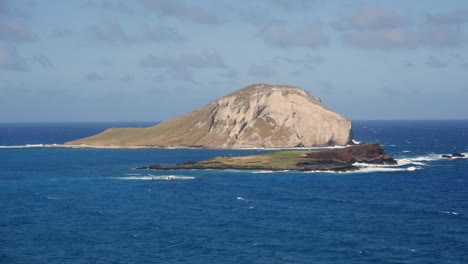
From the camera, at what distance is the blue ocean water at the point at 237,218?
7894cm

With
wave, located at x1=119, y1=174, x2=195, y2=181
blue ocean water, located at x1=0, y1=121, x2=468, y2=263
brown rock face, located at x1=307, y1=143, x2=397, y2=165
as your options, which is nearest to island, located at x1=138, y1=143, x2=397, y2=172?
brown rock face, located at x1=307, y1=143, x2=397, y2=165

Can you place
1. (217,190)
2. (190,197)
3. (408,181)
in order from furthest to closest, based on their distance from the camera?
(408,181) → (217,190) → (190,197)

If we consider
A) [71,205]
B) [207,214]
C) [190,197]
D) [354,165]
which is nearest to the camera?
[207,214]

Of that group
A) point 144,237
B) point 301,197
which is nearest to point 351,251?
point 144,237

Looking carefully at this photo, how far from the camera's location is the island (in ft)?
590

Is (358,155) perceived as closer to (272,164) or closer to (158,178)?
(272,164)

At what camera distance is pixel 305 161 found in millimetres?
185875

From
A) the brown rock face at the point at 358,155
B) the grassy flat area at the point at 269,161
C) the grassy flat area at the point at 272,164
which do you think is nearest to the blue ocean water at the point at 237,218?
the grassy flat area at the point at 272,164

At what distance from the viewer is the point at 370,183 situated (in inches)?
5625

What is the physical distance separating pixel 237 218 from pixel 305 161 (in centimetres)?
8667

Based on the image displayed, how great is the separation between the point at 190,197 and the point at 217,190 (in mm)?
11254

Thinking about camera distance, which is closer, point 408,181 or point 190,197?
point 190,197

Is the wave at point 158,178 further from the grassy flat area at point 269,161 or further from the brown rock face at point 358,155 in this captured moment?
the brown rock face at point 358,155

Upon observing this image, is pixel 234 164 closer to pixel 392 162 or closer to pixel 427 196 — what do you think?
pixel 392 162
